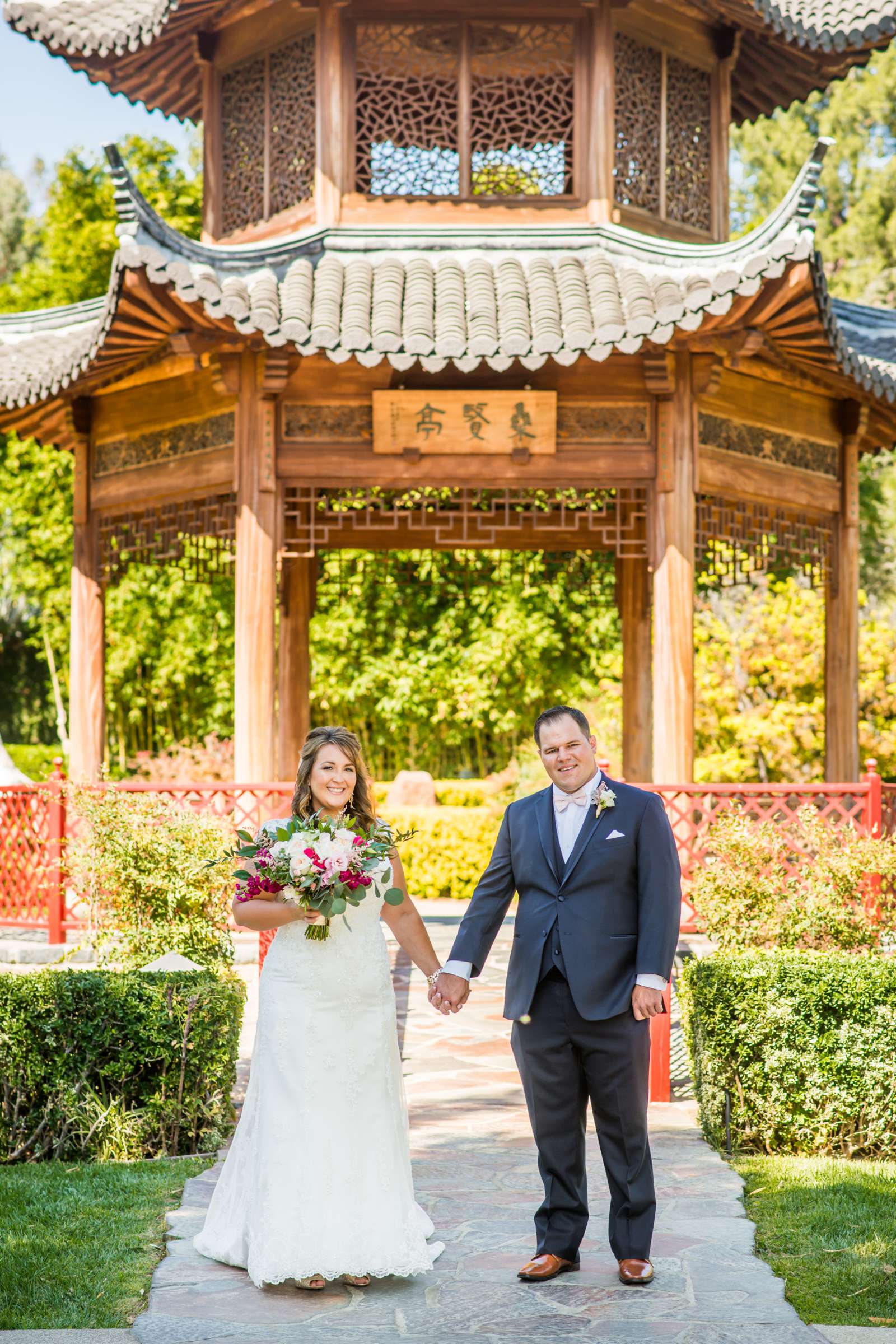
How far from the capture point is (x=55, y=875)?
9.70 m

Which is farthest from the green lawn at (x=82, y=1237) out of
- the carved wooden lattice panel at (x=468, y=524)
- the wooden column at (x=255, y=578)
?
the carved wooden lattice panel at (x=468, y=524)

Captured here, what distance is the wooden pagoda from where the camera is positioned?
924 centimetres

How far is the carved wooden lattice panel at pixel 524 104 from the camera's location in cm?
1055

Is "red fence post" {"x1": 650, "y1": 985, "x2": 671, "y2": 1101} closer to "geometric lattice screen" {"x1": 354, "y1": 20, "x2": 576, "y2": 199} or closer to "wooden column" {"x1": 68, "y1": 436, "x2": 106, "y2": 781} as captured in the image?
"wooden column" {"x1": 68, "y1": 436, "x2": 106, "y2": 781}

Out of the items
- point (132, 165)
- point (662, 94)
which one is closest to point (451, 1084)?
point (662, 94)

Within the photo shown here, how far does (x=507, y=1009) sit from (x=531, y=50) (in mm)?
8559

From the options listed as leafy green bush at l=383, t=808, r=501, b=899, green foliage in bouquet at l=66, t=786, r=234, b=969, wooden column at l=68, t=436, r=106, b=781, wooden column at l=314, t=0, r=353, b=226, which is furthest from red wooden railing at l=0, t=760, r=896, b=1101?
leafy green bush at l=383, t=808, r=501, b=899

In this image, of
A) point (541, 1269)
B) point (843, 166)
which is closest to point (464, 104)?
point (541, 1269)

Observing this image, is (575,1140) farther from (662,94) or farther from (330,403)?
(662,94)

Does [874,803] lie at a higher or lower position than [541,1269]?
higher

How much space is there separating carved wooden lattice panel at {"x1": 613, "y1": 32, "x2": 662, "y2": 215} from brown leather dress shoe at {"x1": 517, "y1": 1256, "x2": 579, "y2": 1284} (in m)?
8.46

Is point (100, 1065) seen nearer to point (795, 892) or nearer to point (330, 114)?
point (795, 892)

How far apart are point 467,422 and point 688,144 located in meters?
3.29

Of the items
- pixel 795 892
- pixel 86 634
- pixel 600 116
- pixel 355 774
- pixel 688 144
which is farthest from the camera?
pixel 86 634
